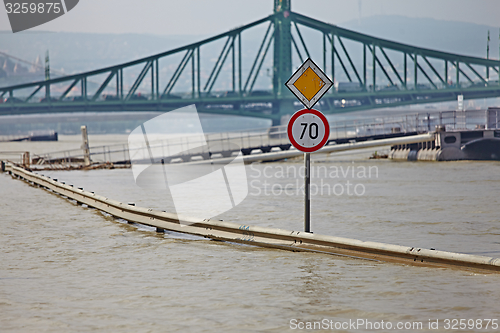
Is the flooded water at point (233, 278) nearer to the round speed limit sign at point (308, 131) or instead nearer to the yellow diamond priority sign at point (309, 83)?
the round speed limit sign at point (308, 131)

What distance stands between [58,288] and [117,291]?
2.51 feet

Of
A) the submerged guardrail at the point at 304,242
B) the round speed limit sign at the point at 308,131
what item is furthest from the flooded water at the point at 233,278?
the round speed limit sign at the point at 308,131

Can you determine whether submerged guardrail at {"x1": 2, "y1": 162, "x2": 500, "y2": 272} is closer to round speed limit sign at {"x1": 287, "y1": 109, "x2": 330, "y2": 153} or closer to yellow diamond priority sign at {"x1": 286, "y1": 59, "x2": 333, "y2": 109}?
round speed limit sign at {"x1": 287, "y1": 109, "x2": 330, "y2": 153}

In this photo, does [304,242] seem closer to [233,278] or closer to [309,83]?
[233,278]

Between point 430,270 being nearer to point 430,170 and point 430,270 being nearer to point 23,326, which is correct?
point 23,326

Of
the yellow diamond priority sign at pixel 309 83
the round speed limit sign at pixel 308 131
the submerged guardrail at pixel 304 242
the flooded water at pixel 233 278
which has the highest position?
the yellow diamond priority sign at pixel 309 83

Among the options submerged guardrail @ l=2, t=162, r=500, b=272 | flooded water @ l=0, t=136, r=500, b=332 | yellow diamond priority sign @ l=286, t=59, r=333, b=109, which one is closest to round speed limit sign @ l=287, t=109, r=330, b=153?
yellow diamond priority sign @ l=286, t=59, r=333, b=109

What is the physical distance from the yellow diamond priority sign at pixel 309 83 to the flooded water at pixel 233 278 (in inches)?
Result: 92.4

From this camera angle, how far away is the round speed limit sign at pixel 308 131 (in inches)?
389

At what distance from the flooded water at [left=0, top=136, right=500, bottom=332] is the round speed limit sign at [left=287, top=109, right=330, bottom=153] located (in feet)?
5.42

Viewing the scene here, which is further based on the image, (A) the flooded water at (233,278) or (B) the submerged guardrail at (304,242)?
(B) the submerged guardrail at (304,242)

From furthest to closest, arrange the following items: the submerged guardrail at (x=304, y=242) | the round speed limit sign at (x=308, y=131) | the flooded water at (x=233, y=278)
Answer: the round speed limit sign at (x=308, y=131) < the submerged guardrail at (x=304, y=242) < the flooded water at (x=233, y=278)

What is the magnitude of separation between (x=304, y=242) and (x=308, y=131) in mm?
1659

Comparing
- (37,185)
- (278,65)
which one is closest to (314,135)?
(37,185)
